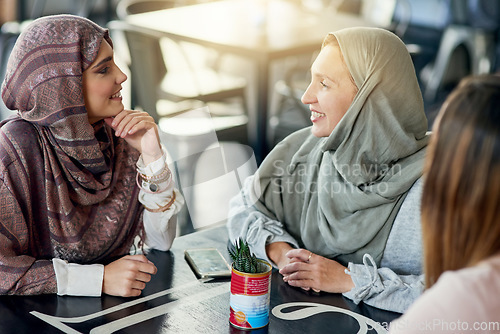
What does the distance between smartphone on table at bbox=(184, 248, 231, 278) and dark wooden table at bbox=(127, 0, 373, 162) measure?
1.81 meters

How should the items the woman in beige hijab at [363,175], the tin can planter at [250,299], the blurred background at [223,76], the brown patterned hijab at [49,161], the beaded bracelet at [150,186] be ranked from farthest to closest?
1. the blurred background at [223,76]
2. the beaded bracelet at [150,186]
3. the woman in beige hijab at [363,175]
4. the brown patterned hijab at [49,161]
5. the tin can planter at [250,299]

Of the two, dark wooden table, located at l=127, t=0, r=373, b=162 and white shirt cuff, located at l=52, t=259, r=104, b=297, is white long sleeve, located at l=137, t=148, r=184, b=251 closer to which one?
white shirt cuff, located at l=52, t=259, r=104, b=297

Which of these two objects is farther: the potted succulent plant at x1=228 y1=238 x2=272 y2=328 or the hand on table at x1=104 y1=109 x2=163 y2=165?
the hand on table at x1=104 y1=109 x2=163 y2=165

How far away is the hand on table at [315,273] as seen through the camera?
5.00 ft

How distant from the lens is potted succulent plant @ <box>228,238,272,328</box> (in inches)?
51.3

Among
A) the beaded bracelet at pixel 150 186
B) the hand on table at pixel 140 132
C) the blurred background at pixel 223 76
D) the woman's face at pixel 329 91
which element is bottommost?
the blurred background at pixel 223 76

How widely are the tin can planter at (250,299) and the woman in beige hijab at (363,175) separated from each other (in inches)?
9.2


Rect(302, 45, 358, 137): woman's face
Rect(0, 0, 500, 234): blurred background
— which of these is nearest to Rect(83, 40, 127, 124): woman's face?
Rect(302, 45, 358, 137): woman's face

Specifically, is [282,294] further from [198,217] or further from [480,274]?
[198,217]

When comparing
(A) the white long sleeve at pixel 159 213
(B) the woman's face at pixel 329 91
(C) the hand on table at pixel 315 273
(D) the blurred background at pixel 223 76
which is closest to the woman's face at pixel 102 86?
(A) the white long sleeve at pixel 159 213

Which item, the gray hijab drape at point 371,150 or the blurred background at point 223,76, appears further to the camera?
the blurred background at point 223,76

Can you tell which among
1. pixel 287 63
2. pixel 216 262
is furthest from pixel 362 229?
pixel 287 63

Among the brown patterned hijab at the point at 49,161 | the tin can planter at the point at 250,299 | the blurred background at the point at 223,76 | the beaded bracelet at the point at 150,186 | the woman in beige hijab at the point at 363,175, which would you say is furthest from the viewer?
the blurred background at the point at 223,76

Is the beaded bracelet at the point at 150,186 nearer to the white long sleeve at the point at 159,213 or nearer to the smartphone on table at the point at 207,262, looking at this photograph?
the white long sleeve at the point at 159,213
